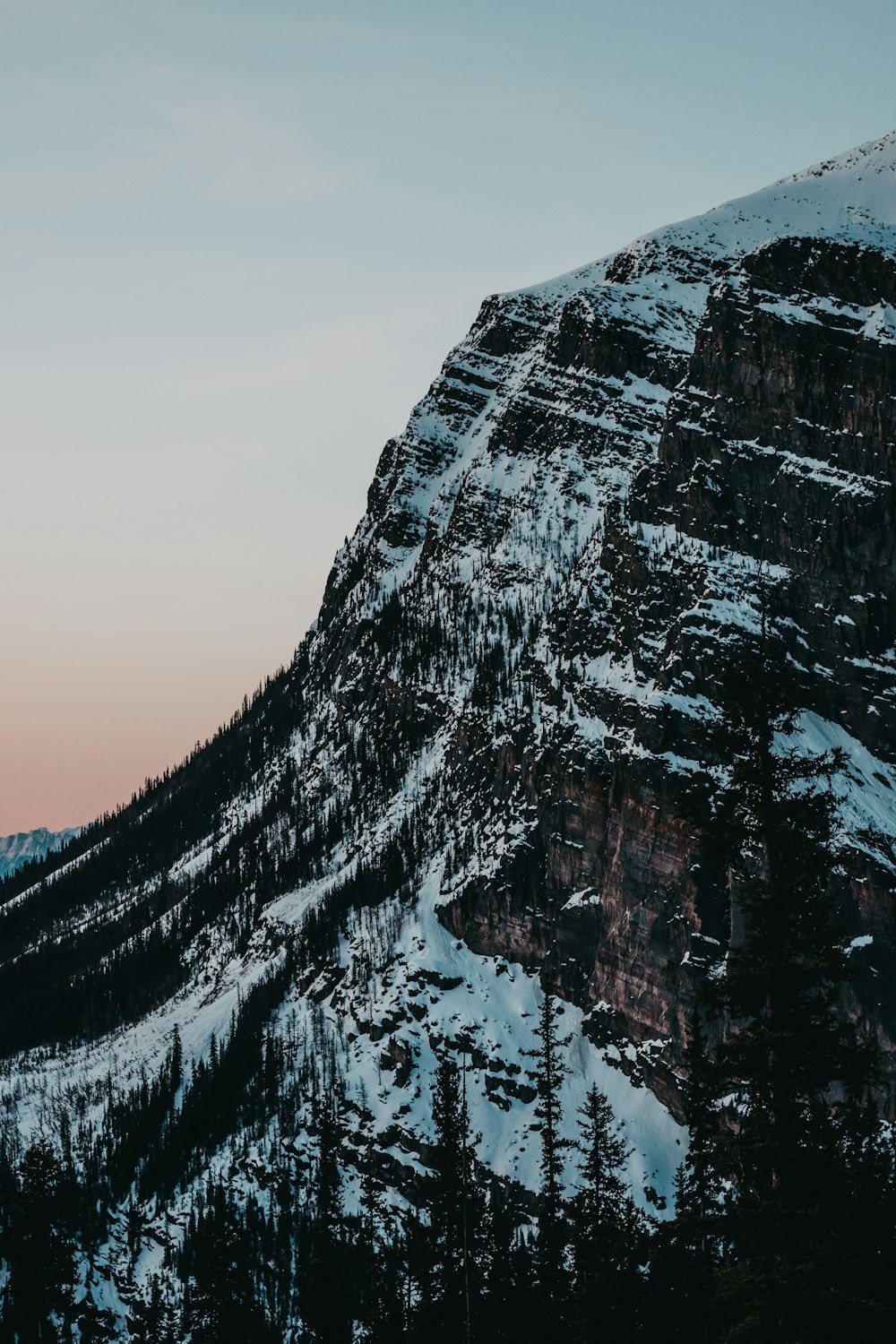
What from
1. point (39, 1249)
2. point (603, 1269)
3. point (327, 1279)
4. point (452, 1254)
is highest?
point (327, 1279)

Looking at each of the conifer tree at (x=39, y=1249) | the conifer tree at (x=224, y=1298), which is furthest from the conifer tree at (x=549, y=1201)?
the conifer tree at (x=39, y=1249)

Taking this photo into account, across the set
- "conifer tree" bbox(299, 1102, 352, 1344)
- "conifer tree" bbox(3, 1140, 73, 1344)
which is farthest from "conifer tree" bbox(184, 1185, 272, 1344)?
"conifer tree" bbox(3, 1140, 73, 1344)

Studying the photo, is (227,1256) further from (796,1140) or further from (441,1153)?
(796,1140)

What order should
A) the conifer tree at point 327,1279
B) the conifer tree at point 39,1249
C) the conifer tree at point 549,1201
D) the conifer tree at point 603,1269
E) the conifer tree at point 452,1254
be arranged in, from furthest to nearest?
1. the conifer tree at point 327,1279
2. the conifer tree at point 549,1201
3. the conifer tree at point 603,1269
4. the conifer tree at point 452,1254
5. the conifer tree at point 39,1249

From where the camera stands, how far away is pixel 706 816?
36.1m

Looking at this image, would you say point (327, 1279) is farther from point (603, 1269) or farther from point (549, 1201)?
point (603, 1269)

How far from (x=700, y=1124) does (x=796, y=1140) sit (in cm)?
5115

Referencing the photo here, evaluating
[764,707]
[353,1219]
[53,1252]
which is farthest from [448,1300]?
[353,1219]

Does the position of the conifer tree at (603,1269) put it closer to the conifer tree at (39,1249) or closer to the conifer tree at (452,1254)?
the conifer tree at (452,1254)

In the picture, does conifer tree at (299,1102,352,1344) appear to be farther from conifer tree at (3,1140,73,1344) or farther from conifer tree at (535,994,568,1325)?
conifer tree at (3,1140,73,1344)

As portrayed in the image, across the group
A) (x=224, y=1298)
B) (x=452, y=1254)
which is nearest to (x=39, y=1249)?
(x=452, y=1254)

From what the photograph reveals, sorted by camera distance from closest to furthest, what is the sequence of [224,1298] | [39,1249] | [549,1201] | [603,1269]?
[39,1249] < [603,1269] < [549,1201] < [224,1298]

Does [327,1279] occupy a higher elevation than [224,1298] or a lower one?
higher

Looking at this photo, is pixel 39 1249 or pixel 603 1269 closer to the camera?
pixel 39 1249
